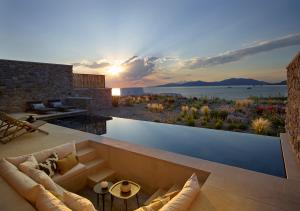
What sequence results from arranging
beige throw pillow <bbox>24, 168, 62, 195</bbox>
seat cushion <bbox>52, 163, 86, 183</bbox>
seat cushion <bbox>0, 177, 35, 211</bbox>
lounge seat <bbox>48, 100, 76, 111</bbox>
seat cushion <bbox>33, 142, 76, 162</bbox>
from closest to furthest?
seat cushion <bbox>0, 177, 35, 211</bbox>, beige throw pillow <bbox>24, 168, 62, 195</bbox>, seat cushion <bbox>52, 163, 86, 183</bbox>, seat cushion <bbox>33, 142, 76, 162</bbox>, lounge seat <bbox>48, 100, 76, 111</bbox>

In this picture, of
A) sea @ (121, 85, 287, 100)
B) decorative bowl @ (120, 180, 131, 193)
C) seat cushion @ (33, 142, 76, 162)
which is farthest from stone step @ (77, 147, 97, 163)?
sea @ (121, 85, 287, 100)

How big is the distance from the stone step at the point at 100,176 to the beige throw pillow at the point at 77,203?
1598 millimetres

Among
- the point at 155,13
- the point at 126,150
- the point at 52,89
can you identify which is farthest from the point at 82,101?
the point at 126,150

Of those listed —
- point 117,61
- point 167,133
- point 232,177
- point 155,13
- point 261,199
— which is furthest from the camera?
point 117,61

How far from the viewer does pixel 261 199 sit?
1.86 meters

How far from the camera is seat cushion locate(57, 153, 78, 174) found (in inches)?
110

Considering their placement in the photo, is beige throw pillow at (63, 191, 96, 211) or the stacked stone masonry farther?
the stacked stone masonry

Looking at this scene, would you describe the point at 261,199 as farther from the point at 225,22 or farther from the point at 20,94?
the point at 20,94

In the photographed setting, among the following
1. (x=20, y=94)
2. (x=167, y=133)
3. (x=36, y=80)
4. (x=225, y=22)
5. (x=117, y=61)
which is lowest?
(x=167, y=133)

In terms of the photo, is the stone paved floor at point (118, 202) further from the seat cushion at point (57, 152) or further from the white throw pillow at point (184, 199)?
the white throw pillow at point (184, 199)

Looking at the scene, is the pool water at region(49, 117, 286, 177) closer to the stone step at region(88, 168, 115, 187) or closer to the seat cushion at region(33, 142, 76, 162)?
the stone step at region(88, 168, 115, 187)

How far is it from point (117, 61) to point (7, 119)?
8143 mm

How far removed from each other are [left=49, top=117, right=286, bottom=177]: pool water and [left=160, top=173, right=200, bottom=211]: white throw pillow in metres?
1.70

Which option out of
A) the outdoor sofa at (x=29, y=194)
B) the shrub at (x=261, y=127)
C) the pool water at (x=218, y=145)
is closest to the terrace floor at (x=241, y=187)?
the pool water at (x=218, y=145)
